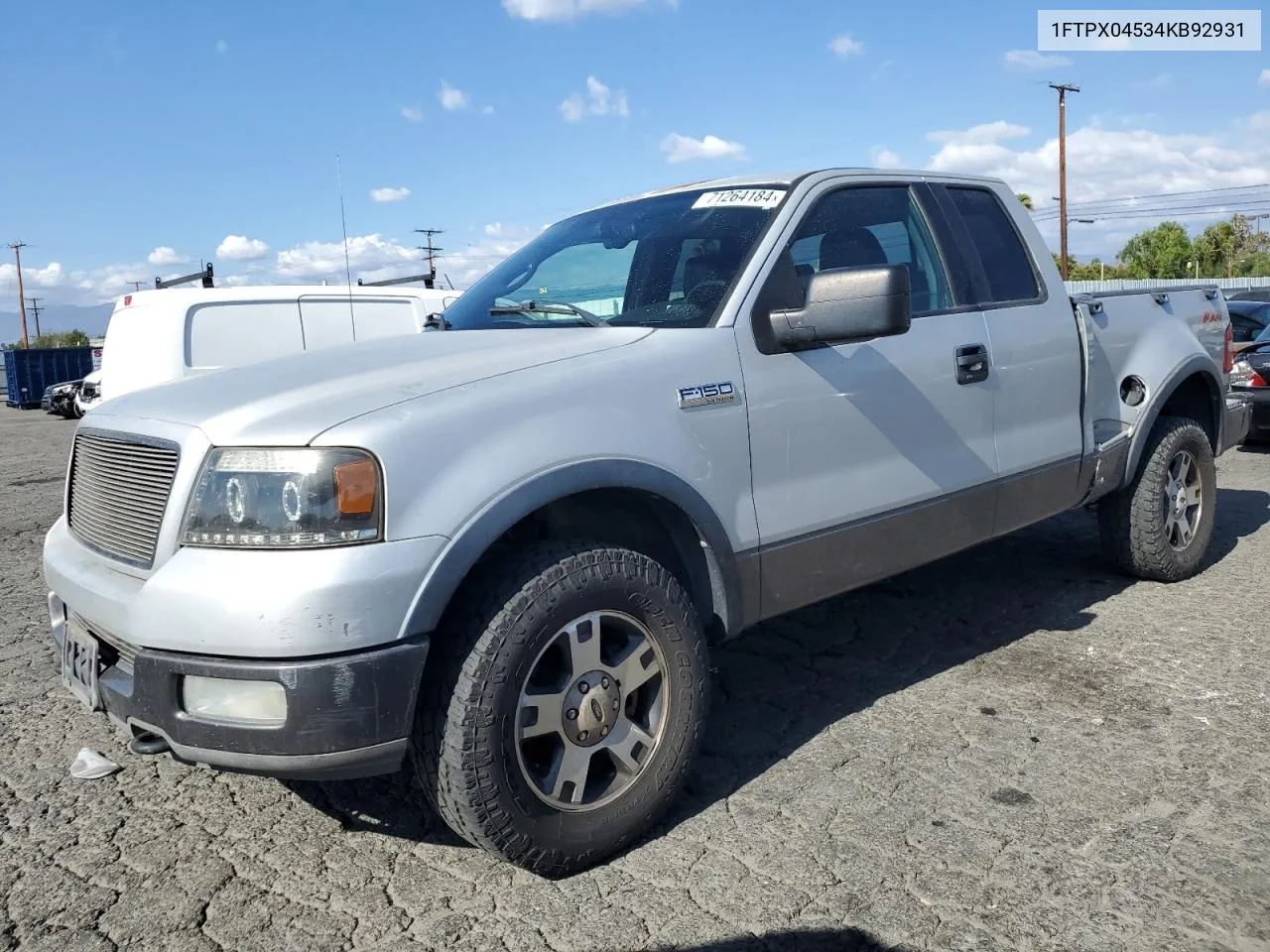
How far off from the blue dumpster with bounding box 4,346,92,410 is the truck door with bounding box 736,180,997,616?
3365cm

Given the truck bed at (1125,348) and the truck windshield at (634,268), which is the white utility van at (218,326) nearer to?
the truck windshield at (634,268)

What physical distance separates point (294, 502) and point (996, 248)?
3.17 metres

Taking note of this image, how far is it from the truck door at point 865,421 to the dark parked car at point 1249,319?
30.8ft

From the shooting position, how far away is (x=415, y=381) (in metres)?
2.69

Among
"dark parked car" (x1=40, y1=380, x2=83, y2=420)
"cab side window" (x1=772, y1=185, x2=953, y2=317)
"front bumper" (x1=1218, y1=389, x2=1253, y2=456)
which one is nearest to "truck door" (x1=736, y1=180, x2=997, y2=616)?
"cab side window" (x1=772, y1=185, x2=953, y2=317)

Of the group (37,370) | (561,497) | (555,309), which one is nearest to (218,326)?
(555,309)

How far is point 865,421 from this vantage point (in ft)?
11.3

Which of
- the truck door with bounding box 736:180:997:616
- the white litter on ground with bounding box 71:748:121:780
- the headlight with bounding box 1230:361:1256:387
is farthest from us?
the headlight with bounding box 1230:361:1256:387

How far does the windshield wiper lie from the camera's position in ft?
10.9

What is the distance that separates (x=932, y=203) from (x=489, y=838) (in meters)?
2.94

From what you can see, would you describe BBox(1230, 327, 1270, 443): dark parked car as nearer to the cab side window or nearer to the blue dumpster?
the cab side window

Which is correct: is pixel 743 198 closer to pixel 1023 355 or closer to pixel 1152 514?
pixel 1023 355

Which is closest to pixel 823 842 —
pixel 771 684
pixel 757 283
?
pixel 771 684

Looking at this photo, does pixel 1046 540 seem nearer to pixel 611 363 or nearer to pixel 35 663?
pixel 611 363
